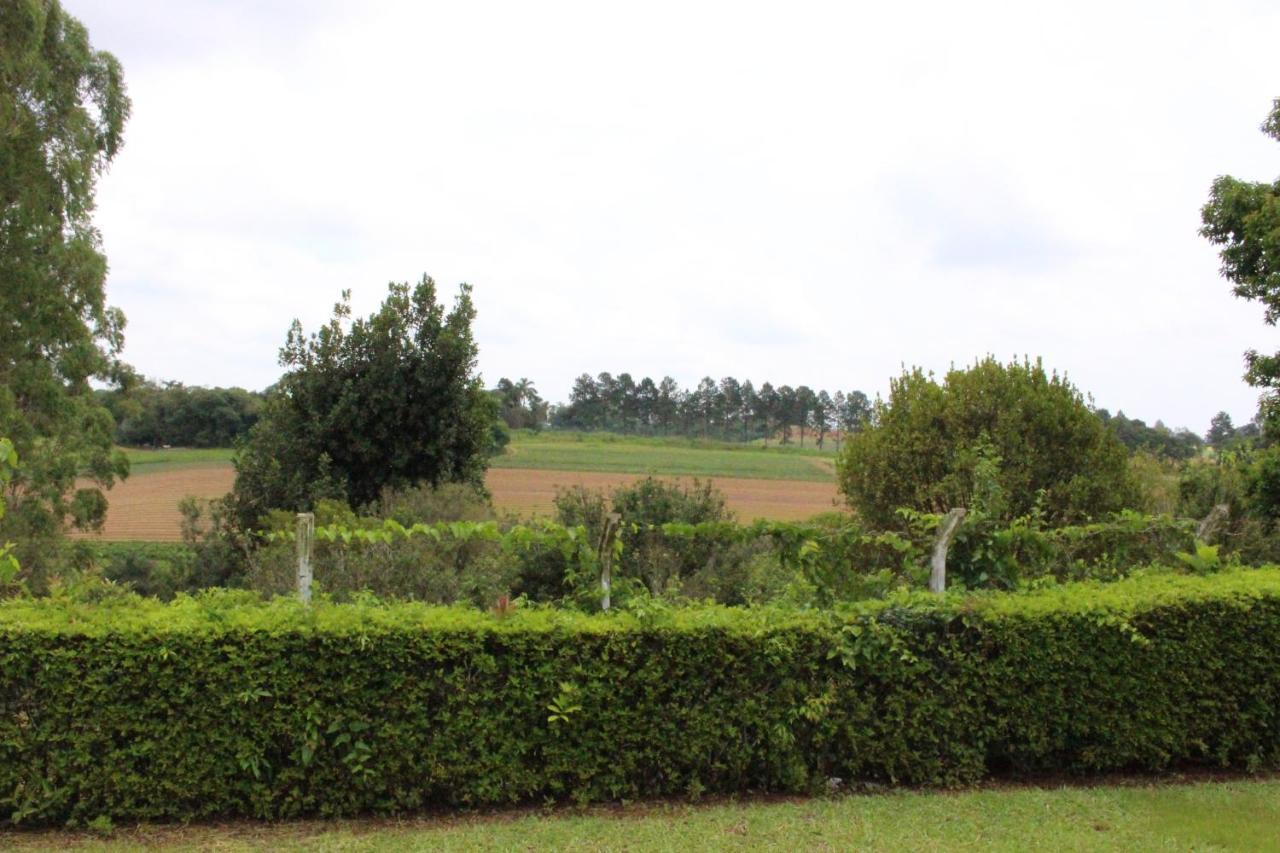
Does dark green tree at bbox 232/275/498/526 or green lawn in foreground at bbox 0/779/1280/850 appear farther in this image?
dark green tree at bbox 232/275/498/526

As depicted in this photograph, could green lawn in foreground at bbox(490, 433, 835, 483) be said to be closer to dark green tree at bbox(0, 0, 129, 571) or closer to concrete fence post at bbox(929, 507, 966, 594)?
dark green tree at bbox(0, 0, 129, 571)

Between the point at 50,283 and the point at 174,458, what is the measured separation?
3759 centimetres

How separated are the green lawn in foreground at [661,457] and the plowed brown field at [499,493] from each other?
1857 mm

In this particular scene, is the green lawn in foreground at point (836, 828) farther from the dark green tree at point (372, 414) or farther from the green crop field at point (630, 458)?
the green crop field at point (630, 458)

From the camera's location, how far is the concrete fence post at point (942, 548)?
6.48 m

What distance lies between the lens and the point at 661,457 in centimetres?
6469

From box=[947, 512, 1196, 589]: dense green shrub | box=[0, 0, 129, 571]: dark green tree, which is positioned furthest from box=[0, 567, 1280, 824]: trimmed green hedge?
box=[0, 0, 129, 571]: dark green tree

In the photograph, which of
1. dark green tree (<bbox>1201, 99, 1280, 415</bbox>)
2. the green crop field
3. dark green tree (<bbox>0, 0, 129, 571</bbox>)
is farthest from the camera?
the green crop field

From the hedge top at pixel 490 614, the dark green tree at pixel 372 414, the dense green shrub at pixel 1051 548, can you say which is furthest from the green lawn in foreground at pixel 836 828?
the dark green tree at pixel 372 414

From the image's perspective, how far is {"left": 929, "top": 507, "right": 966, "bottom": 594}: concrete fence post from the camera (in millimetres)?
6477

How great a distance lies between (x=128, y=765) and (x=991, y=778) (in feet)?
15.9

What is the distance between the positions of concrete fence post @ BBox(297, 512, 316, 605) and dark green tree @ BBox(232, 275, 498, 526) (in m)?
13.6

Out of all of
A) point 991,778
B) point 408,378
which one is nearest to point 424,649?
point 991,778

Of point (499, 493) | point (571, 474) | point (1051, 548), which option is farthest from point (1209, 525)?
point (571, 474)
